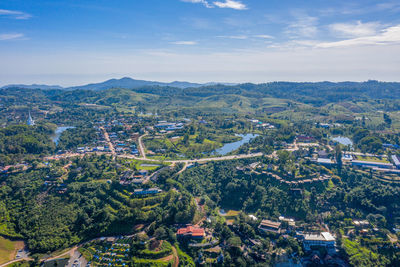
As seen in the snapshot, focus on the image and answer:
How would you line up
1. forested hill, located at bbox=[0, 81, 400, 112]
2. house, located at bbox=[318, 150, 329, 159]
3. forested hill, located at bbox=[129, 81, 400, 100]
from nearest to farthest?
house, located at bbox=[318, 150, 329, 159], forested hill, located at bbox=[0, 81, 400, 112], forested hill, located at bbox=[129, 81, 400, 100]

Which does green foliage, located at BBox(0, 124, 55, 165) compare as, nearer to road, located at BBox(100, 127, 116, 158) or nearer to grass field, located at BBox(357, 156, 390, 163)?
road, located at BBox(100, 127, 116, 158)

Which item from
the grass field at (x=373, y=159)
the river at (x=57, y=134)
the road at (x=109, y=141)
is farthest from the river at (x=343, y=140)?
the river at (x=57, y=134)

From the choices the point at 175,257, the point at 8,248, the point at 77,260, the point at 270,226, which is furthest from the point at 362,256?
the point at 8,248

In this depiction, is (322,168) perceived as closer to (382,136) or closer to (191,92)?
(382,136)

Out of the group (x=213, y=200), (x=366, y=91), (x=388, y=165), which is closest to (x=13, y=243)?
(x=213, y=200)

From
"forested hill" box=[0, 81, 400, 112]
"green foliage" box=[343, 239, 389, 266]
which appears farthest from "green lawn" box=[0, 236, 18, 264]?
"forested hill" box=[0, 81, 400, 112]

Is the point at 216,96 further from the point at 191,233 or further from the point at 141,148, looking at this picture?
the point at 191,233
